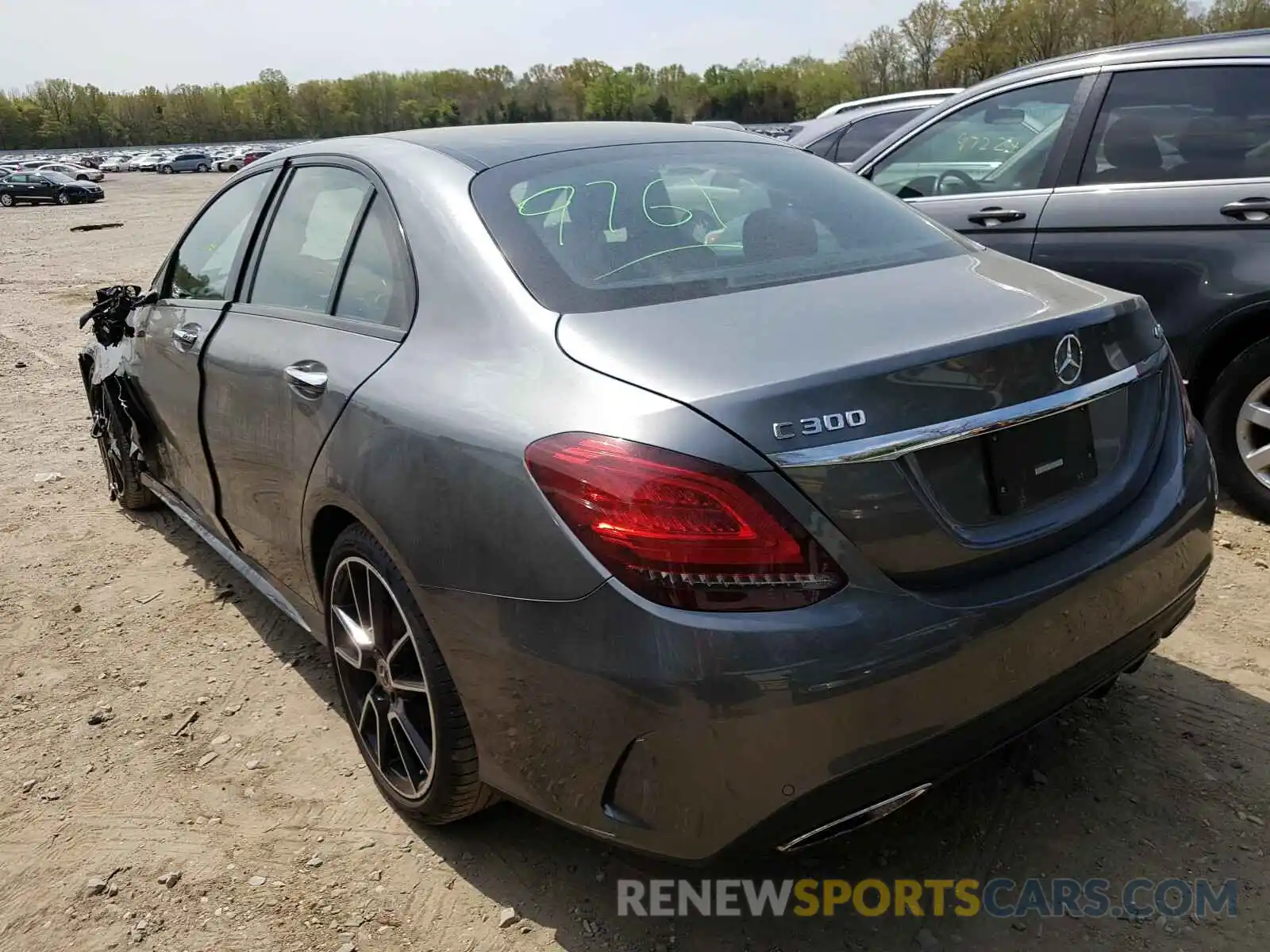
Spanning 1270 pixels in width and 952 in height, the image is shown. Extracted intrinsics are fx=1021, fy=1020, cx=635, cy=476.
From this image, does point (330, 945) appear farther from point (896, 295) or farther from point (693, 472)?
point (896, 295)

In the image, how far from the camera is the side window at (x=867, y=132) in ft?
24.9

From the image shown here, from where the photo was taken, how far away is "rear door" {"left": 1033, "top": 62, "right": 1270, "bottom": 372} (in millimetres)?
3908

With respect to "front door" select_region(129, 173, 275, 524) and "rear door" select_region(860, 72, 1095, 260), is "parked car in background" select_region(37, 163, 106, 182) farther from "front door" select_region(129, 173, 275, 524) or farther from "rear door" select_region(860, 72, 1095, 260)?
"rear door" select_region(860, 72, 1095, 260)

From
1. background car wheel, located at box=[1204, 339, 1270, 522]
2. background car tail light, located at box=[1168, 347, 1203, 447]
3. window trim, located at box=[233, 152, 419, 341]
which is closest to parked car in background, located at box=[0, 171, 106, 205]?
window trim, located at box=[233, 152, 419, 341]

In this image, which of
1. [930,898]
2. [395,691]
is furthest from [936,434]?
[395,691]

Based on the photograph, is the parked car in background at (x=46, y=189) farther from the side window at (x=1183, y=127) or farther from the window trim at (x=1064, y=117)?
the side window at (x=1183, y=127)

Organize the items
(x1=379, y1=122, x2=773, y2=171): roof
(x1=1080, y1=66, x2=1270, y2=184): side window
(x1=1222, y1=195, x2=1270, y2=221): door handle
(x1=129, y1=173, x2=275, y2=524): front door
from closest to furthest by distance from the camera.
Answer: (x1=379, y1=122, x2=773, y2=171): roof, (x1=129, y1=173, x2=275, y2=524): front door, (x1=1222, y1=195, x2=1270, y2=221): door handle, (x1=1080, y1=66, x2=1270, y2=184): side window

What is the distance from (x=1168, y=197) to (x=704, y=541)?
339 centimetres

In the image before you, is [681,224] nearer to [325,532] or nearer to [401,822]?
[325,532]

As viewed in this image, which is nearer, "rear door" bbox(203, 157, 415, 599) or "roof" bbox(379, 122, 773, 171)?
"rear door" bbox(203, 157, 415, 599)

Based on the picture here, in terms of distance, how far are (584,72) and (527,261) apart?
497 ft

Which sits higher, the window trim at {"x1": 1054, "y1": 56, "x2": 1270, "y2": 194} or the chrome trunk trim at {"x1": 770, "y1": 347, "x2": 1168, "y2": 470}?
the window trim at {"x1": 1054, "y1": 56, "x2": 1270, "y2": 194}

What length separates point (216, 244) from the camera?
12.2 ft

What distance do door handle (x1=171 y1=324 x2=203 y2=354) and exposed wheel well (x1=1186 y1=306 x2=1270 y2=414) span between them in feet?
12.1
